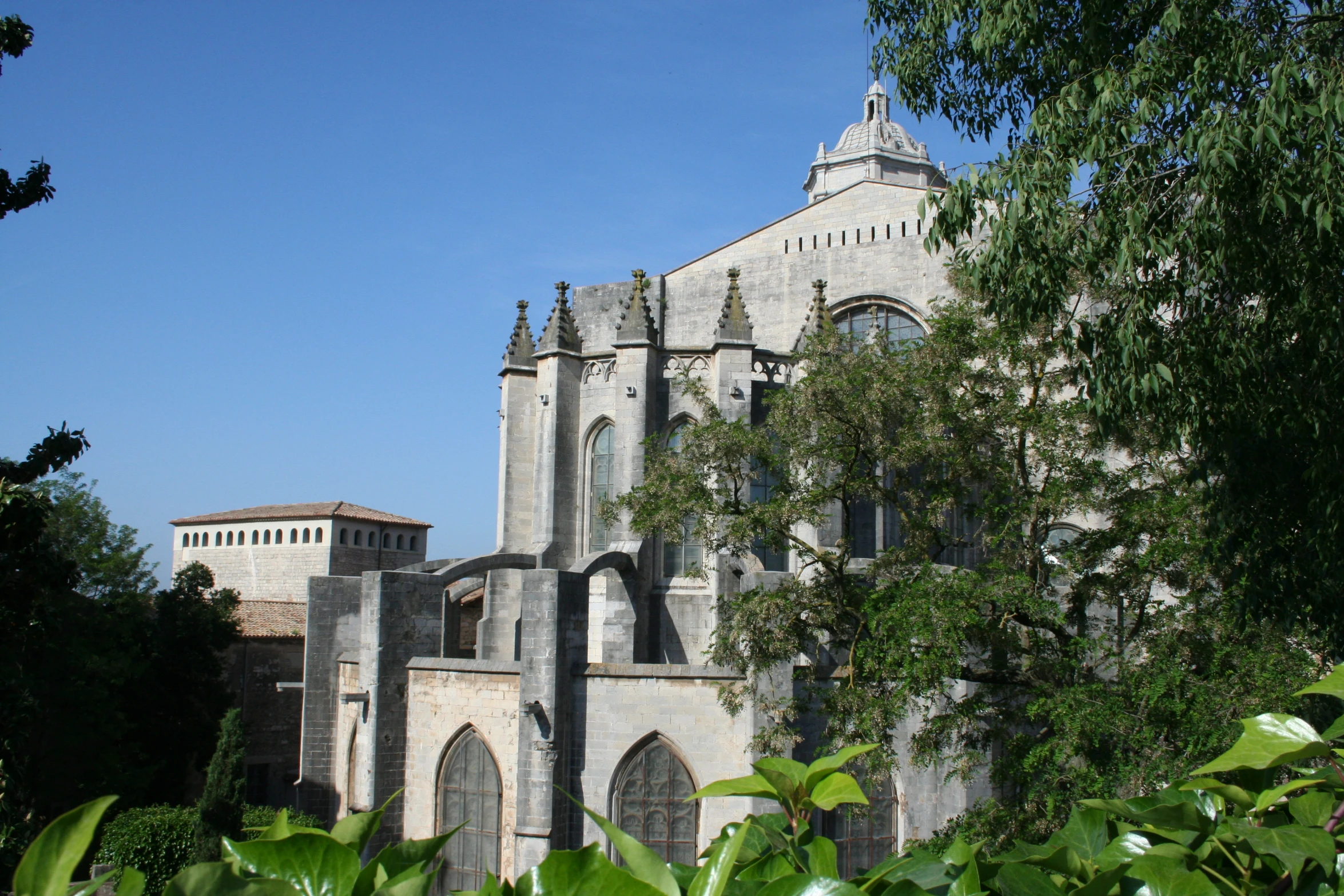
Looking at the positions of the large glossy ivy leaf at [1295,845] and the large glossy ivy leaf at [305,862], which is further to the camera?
the large glossy ivy leaf at [1295,845]

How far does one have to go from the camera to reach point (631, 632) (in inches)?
734

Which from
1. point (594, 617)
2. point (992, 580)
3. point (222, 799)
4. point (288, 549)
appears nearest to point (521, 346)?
point (594, 617)

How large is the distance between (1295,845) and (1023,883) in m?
0.38

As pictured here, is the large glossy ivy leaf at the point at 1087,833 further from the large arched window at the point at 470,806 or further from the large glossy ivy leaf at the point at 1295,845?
the large arched window at the point at 470,806

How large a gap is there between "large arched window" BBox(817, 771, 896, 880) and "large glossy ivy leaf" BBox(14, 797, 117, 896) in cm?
1435

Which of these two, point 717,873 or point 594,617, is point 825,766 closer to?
point 717,873

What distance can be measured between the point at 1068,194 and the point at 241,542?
3733 cm

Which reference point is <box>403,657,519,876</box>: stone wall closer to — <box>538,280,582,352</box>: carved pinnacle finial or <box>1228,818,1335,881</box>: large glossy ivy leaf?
<box>538,280,582,352</box>: carved pinnacle finial

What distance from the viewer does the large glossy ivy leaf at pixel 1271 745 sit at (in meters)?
1.69

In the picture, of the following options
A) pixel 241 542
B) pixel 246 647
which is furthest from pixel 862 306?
pixel 241 542

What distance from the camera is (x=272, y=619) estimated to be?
2906 centimetres

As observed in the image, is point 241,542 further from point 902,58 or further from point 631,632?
point 902,58

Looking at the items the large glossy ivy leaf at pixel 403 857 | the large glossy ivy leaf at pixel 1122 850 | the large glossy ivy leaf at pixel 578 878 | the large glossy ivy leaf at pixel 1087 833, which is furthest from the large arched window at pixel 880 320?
the large glossy ivy leaf at pixel 578 878

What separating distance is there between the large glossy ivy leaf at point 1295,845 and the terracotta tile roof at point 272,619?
88.7 ft
